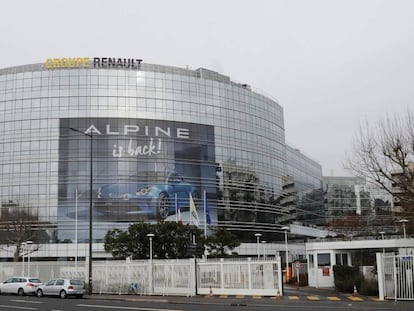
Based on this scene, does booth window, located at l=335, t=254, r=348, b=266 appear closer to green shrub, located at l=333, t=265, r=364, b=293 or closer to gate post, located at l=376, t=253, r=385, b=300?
green shrub, located at l=333, t=265, r=364, b=293

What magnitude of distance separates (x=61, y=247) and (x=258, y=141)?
37633mm

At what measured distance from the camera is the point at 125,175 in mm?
A: 79750

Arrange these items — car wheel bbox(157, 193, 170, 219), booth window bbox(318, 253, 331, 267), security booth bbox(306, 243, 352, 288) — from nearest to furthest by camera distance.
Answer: security booth bbox(306, 243, 352, 288) → booth window bbox(318, 253, 331, 267) → car wheel bbox(157, 193, 170, 219)

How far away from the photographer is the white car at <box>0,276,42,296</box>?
3656cm

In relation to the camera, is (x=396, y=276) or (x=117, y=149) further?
(x=117, y=149)

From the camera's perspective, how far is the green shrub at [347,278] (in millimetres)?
32816

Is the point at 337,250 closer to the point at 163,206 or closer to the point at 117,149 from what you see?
the point at 163,206

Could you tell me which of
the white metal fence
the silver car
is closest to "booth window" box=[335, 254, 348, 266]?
the white metal fence

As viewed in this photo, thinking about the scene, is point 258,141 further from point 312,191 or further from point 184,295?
point 184,295

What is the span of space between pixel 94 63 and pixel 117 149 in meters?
14.6

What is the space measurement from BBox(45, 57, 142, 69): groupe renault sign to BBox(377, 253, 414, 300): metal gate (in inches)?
2587

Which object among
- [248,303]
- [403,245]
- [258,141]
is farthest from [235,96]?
[248,303]

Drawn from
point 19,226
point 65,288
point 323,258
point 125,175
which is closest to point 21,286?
point 65,288

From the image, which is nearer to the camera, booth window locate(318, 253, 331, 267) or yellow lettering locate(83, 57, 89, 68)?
booth window locate(318, 253, 331, 267)
